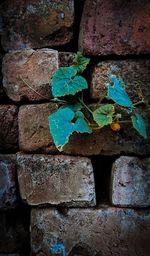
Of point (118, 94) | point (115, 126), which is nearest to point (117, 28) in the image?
point (118, 94)

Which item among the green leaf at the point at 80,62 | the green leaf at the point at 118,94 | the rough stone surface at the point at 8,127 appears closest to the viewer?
the green leaf at the point at 118,94

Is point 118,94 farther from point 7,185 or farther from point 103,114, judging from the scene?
point 7,185

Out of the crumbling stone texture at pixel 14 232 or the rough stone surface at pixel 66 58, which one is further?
the crumbling stone texture at pixel 14 232

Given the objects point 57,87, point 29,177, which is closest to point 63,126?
point 57,87

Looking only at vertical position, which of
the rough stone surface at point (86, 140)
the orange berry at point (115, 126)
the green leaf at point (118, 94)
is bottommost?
the rough stone surface at point (86, 140)

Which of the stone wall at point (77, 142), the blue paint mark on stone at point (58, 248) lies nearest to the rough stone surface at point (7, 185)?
the stone wall at point (77, 142)

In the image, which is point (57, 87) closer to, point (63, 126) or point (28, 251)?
point (63, 126)

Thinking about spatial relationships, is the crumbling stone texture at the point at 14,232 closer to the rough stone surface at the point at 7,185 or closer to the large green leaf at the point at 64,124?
the rough stone surface at the point at 7,185

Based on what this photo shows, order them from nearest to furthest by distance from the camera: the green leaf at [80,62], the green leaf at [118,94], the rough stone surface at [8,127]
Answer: the green leaf at [118,94]
the green leaf at [80,62]
the rough stone surface at [8,127]
